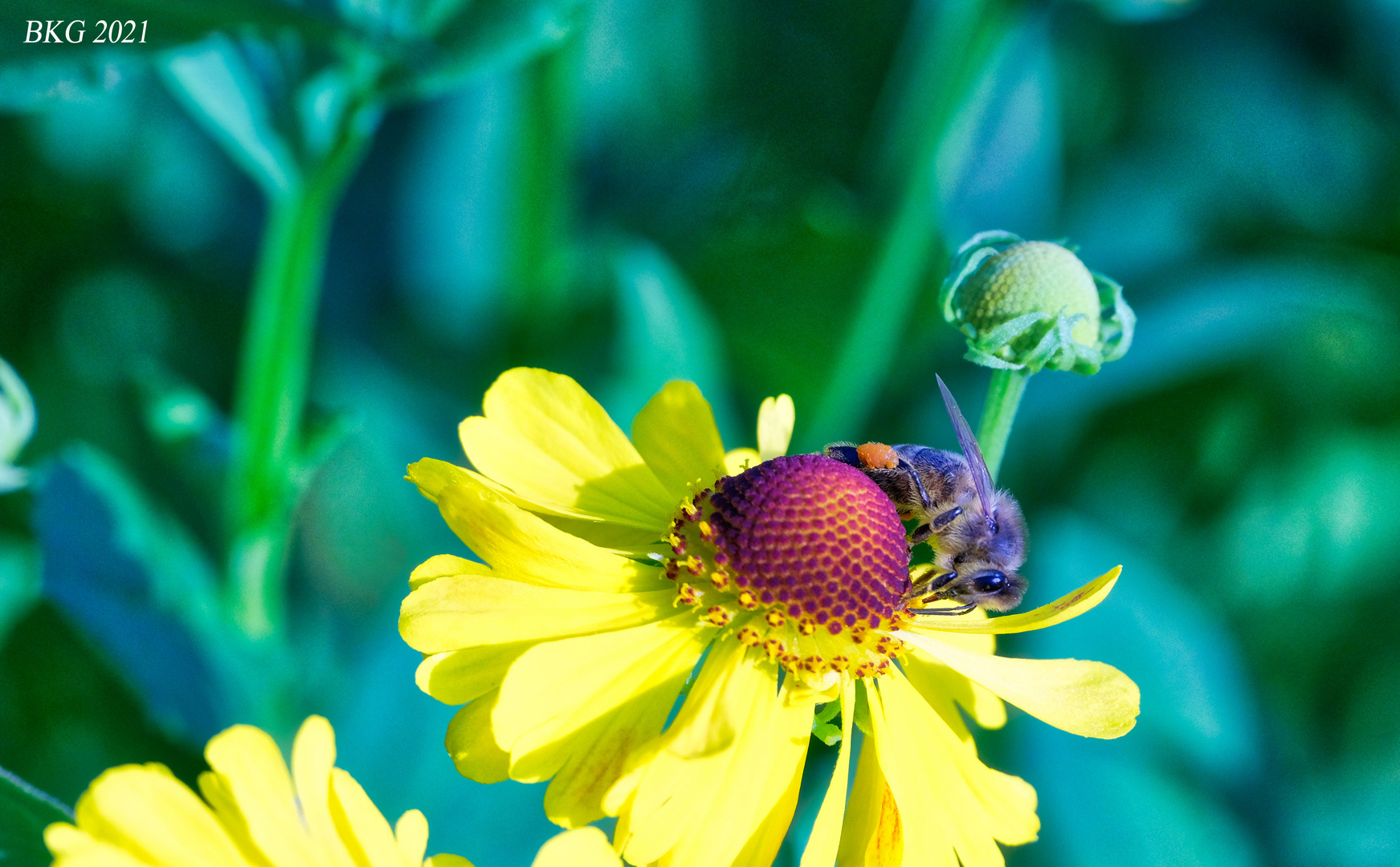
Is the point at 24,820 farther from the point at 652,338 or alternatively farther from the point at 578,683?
the point at 652,338

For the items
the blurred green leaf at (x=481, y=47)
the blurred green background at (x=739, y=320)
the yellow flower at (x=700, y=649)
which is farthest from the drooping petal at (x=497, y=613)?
the blurred green leaf at (x=481, y=47)

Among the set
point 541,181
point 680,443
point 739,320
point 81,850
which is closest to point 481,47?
point 541,181

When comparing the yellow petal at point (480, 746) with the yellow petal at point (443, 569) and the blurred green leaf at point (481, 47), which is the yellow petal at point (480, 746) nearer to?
the yellow petal at point (443, 569)

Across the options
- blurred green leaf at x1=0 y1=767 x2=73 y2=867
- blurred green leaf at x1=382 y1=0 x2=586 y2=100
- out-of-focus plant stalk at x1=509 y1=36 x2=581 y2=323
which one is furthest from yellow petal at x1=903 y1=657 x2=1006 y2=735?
out-of-focus plant stalk at x1=509 y1=36 x2=581 y2=323

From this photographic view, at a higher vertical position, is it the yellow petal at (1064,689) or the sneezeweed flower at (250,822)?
the sneezeweed flower at (250,822)

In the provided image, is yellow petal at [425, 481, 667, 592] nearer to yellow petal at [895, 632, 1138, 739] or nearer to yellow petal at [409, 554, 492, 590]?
yellow petal at [409, 554, 492, 590]

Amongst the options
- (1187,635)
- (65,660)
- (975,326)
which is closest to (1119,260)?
(1187,635)

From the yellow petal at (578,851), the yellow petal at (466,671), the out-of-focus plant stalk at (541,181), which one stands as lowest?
the yellow petal at (578,851)

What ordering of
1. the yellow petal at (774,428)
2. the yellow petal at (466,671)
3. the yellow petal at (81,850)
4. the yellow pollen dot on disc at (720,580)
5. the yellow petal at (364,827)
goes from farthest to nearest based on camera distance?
1. the yellow petal at (774,428)
2. the yellow pollen dot on disc at (720,580)
3. the yellow petal at (466,671)
4. the yellow petal at (364,827)
5. the yellow petal at (81,850)
